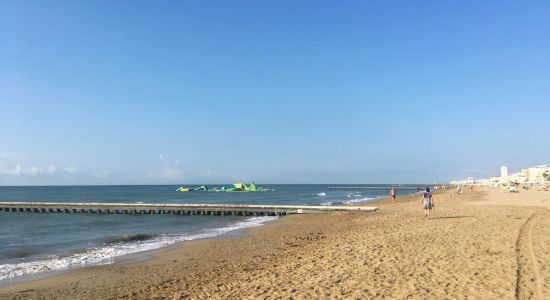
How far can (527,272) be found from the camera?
866 centimetres

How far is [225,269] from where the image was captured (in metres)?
11.8

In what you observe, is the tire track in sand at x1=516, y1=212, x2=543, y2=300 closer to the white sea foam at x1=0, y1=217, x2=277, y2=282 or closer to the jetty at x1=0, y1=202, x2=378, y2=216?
the white sea foam at x1=0, y1=217, x2=277, y2=282

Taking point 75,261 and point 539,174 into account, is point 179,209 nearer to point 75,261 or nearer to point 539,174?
point 75,261

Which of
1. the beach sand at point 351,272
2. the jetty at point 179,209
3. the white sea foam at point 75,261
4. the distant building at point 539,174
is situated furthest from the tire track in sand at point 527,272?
the distant building at point 539,174

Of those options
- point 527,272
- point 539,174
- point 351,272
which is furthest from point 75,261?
point 539,174

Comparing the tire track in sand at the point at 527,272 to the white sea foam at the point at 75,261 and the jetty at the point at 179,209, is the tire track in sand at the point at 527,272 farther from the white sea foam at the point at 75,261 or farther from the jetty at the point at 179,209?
the jetty at the point at 179,209

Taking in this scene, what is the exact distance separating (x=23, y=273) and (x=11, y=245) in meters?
9.45

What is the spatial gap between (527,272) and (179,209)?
35853mm

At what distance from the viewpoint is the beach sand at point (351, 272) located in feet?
25.6

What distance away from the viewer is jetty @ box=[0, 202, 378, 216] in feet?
116

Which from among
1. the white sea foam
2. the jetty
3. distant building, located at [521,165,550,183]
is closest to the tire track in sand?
the white sea foam

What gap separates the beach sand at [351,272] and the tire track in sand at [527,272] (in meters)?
0.02

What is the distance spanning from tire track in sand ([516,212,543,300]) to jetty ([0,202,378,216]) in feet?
64.0

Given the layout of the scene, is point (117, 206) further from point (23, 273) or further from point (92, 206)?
point (23, 273)
